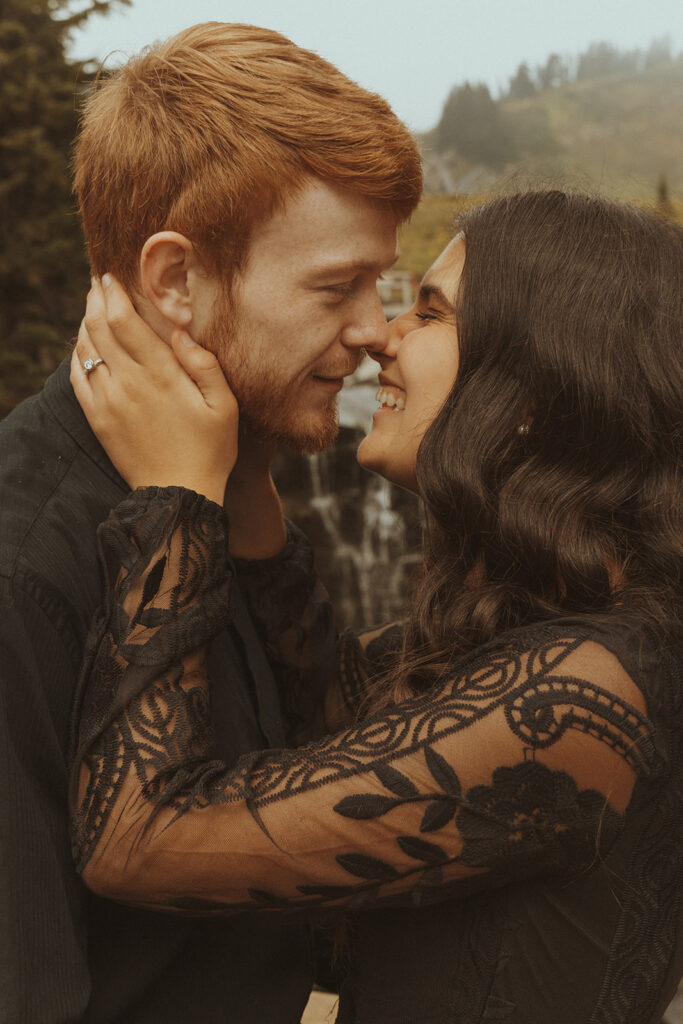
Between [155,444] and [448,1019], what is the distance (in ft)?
3.74

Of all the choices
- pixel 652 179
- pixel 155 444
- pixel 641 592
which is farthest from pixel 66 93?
pixel 641 592

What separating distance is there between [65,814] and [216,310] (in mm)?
964

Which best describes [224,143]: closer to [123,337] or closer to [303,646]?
[123,337]

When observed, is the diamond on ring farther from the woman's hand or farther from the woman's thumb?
the woman's thumb

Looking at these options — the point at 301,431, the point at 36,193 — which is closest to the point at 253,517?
the point at 301,431

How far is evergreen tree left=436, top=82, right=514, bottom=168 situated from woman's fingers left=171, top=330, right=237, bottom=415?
4.55m

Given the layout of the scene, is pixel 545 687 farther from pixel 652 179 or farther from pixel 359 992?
pixel 652 179

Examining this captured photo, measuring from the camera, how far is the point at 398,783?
1537 mm

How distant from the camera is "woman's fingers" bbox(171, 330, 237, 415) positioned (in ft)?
6.09

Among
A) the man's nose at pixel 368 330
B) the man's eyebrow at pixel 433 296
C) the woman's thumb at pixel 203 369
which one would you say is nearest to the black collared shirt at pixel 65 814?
the woman's thumb at pixel 203 369

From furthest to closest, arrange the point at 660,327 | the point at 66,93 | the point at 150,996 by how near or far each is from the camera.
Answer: the point at 66,93 < the point at 660,327 < the point at 150,996

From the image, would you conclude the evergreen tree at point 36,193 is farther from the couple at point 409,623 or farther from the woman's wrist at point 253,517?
the couple at point 409,623

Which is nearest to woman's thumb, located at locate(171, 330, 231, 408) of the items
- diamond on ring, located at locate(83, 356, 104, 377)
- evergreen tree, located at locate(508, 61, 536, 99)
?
diamond on ring, located at locate(83, 356, 104, 377)

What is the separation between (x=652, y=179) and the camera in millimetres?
5508
